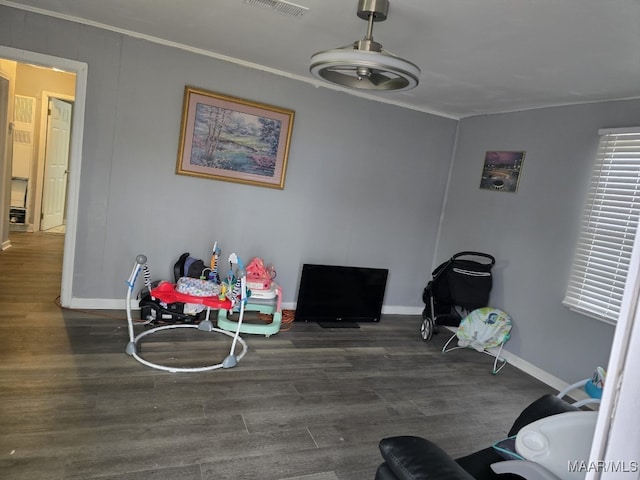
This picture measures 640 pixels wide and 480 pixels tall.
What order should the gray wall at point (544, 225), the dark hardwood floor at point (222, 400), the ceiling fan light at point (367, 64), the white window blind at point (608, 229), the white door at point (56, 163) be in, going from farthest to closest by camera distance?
1. the white door at point (56, 163)
2. the gray wall at point (544, 225)
3. the white window blind at point (608, 229)
4. the dark hardwood floor at point (222, 400)
5. the ceiling fan light at point (367, 64)

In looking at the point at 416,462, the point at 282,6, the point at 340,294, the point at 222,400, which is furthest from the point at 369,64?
the point at 340,294

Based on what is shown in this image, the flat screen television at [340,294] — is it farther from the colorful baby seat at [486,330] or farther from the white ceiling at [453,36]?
the white ceiling at [453,36]

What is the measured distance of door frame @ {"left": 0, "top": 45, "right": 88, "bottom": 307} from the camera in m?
3.42

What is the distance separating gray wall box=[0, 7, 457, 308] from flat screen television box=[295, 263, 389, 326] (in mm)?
326

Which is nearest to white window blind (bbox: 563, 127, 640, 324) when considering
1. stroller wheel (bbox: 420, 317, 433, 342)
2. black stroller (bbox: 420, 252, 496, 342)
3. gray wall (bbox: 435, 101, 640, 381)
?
gray wall (bbox: 435, 101, 640, 381)

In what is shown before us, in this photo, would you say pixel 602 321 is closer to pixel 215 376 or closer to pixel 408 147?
pixel 408 147

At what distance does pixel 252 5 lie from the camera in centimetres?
263

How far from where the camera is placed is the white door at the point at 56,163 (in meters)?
6.78

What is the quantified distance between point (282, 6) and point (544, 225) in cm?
289

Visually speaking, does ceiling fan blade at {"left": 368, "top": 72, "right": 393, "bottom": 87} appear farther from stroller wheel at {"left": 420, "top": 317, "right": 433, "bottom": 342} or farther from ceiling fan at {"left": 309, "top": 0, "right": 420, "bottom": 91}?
stroller wheel at {"left": 420, "top": 317, "right": 433, "bottom": 342}

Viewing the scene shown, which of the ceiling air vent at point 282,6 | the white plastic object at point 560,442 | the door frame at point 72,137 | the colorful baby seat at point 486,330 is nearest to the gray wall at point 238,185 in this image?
the door frame at point 72,137

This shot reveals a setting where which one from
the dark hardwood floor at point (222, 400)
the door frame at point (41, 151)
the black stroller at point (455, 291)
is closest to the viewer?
the dark hardwood floor at point (222, 400)

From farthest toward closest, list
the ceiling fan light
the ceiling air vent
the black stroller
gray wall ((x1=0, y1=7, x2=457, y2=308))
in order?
the black stroller < gray wall ((x1=0, y1=7, x2=457, y2=308)) < the ceiling air vent < the ceiling fan light

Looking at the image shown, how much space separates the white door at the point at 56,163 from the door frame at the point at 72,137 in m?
3.74
